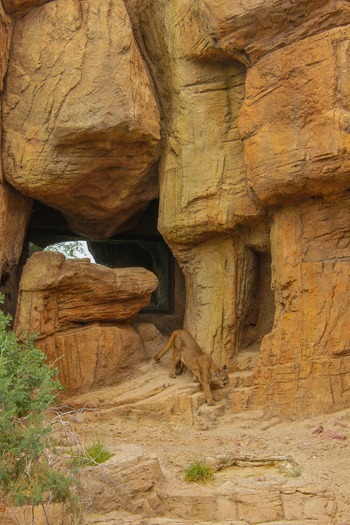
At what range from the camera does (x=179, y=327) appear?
13.6 meters

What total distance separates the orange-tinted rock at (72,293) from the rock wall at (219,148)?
0.66m

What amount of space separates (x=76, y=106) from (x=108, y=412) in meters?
4.27

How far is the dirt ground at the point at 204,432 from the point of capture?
8648 millimetres

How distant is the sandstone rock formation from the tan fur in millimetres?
769

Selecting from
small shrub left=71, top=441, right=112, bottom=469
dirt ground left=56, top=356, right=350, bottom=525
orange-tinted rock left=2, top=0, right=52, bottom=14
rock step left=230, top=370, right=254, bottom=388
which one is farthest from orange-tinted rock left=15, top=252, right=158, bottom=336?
orange-tinted rock left=2, top=0, right=52, bottom=14

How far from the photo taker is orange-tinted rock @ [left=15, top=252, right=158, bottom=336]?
36.8 feet

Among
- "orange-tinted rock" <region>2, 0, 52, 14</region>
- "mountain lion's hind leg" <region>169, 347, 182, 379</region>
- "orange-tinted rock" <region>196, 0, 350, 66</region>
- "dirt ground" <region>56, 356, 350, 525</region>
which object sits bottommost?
"dirt ground" <region>56, 356, 350, 525</region>

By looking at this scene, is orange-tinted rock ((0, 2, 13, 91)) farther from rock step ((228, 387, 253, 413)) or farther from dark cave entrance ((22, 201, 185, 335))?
rock step ((228, 387, 253, 413))

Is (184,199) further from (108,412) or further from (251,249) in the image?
(108,412)

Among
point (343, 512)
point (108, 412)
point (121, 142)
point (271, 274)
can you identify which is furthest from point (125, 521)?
point (121, 142)

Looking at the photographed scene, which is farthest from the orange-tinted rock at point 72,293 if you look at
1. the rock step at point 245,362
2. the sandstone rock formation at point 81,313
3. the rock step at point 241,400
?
the rock step at point 241,400

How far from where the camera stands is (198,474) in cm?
848

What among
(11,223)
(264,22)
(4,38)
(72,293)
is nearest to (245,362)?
(72,293)

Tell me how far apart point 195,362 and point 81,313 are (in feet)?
6.02
